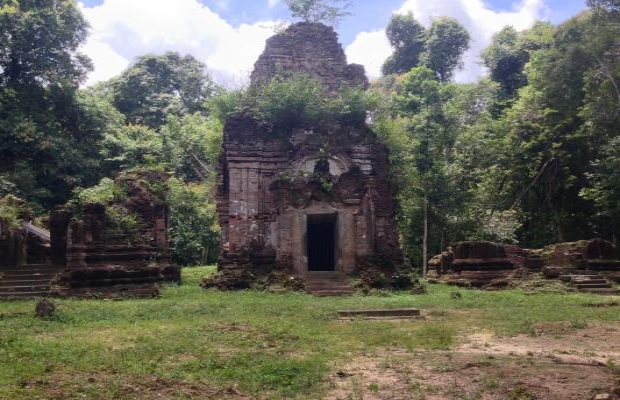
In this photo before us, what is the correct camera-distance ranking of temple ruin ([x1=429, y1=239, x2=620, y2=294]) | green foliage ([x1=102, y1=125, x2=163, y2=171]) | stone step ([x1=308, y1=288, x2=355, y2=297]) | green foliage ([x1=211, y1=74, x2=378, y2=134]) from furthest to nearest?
green foliage ([x1=102, y1=125, x2=163, y2=171]) → green foliage ([x1=211, y1=74, x2=378, y2=134]) → temple ruin ([x1=429, y1=239, x2=620, y2=294]) → stone step ([x1=308, y1=288, x2=355, y2=297])

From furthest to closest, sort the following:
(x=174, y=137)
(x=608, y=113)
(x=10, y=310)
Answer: (x=174, y=137), (x=608, y=113), (x=10, y=310)

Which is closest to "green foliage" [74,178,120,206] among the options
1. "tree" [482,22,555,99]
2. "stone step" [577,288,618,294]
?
"stone step" [577,288,618,294]

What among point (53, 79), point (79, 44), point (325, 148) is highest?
point (79, 44)

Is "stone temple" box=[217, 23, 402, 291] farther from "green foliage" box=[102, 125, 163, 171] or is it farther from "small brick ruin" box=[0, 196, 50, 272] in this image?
"green foliage" box=[102, 125, 163, 171]

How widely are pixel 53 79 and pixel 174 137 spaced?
818 centimetres

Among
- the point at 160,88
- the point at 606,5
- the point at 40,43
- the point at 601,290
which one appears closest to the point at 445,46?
the point at 160,88

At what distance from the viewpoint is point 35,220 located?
2234 cm

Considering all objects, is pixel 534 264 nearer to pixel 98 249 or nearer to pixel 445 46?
pixel 98 249

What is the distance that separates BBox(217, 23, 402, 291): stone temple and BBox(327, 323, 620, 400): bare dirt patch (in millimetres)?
8784

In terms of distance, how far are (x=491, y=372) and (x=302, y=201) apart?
11593 millimetres

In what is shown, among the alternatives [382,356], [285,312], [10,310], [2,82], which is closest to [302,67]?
[285,312]

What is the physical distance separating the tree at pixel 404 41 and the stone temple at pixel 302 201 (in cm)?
3635

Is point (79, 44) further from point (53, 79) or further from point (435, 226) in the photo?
point (435, 226)

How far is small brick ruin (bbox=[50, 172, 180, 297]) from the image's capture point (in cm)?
1487
